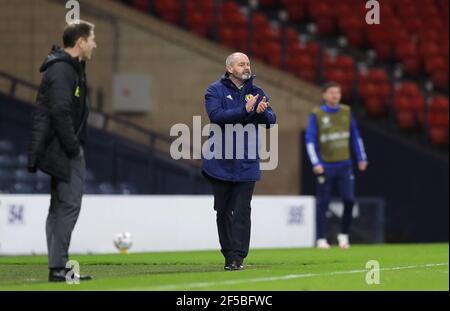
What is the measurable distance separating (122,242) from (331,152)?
2.94 meters

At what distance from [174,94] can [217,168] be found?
1138cm

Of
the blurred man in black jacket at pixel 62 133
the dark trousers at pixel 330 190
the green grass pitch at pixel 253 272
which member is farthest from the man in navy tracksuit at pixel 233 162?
the dark trousers at pixel 330 190

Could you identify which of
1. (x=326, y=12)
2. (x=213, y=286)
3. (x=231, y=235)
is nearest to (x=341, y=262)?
(x=231, y=235)

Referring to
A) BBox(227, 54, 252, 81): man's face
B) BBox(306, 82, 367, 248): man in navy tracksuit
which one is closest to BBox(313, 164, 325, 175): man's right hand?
BBox(306, 82, 367, 248): man in navy tracksuit

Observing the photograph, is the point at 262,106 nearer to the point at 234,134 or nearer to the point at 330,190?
the point at 234,134

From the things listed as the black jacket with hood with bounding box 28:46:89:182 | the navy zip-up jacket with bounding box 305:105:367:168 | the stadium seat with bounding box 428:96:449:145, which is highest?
the stadium seat with bounding box 428:96:449:145

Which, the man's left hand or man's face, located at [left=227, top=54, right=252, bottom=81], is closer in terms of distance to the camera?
the man's left hand

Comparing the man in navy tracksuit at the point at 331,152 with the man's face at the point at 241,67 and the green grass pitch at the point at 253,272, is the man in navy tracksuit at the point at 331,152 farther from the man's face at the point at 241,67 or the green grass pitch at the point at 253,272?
the man's face at the point at 241,67

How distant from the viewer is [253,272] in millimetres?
10586

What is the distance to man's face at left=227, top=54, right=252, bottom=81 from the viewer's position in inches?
437

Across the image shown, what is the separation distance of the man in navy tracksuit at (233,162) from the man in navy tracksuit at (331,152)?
503cm

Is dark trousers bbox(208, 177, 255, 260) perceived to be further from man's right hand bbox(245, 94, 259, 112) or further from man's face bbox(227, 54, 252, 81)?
man's face bbox(227, 54, 252, 81)

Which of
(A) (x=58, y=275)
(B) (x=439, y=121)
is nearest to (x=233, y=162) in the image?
(A) (x=58, y=275)

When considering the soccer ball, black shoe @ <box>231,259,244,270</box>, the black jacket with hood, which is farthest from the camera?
the soccer ball
